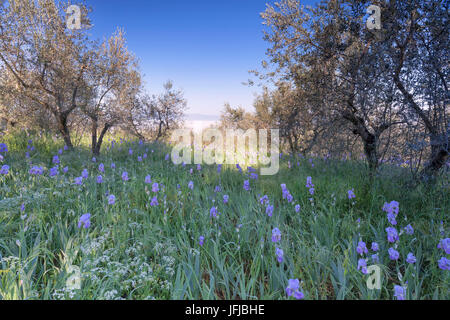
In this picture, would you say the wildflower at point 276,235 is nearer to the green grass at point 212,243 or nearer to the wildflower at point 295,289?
the green grass at point 212,243

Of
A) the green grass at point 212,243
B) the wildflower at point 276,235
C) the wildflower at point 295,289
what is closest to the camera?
the wildflower at point 295,289

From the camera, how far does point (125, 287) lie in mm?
1763

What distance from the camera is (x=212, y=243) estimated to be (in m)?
2.44

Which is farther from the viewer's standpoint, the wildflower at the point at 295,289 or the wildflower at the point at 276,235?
the wildflower at the point at 276,235

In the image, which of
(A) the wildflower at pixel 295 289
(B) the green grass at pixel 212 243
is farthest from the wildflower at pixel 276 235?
(A) the wildflower at pixel 295 289

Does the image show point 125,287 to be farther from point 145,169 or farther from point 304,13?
point 304,13

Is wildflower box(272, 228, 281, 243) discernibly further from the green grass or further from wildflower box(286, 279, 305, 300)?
wildflower box(286, 279, 305, 300)

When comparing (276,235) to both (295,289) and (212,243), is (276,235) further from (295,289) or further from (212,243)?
(212,243)

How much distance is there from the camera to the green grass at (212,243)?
1.81 metres

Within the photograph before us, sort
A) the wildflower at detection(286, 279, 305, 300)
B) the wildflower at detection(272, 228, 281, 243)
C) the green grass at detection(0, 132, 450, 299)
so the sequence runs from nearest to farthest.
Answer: the wildflower at detection(286, 279, 305, 300) < the green grass at detection(0, 132, 450, 299) < the wildflower at detection(272, 228, 281, 243)

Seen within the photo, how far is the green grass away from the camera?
5.93ft

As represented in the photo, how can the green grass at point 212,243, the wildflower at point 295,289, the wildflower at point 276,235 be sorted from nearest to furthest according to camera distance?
the wildflower at point 295,289
the green grass at point 212,243
the wildflower at point 276,235

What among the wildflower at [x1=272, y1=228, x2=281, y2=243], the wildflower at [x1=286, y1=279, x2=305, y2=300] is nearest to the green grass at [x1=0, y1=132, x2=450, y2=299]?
the wildflower at [x1=272, y1=228, x2=281, y2=243]

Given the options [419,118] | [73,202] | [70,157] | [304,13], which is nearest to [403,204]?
[419,118]
